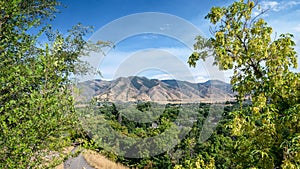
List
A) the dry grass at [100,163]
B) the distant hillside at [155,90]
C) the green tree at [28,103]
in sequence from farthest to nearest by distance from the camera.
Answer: the distant hillside at [155,90], the dry grass at [100,163], the green tree at [28,103]

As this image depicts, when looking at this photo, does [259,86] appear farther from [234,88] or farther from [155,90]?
[155,90]

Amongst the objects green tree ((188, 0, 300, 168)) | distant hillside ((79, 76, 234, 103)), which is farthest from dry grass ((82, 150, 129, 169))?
green tree ((188, 0, 300, 168))

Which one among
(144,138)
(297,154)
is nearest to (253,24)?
(297,154)

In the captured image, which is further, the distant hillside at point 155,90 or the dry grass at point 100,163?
the distant hillside at point 155,90

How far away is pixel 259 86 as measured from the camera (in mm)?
3504

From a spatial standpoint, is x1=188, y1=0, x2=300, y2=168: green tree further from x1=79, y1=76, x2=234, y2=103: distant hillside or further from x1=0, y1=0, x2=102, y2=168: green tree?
x1=79, y1=76, x2=234, y2=103: distant hillside

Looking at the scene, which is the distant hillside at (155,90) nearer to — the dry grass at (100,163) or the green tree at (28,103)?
the dry grass at (100,163)

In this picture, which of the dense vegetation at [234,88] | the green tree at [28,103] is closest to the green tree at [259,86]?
the dense vegetation at [234,88]

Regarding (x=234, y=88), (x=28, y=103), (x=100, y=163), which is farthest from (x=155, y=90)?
(x=28, y=103)

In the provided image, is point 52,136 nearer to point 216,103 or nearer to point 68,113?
point 68,113

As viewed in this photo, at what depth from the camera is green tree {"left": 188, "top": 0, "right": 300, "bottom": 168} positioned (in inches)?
122

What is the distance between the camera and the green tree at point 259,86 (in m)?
3.09

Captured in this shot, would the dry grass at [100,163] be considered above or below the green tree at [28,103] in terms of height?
below

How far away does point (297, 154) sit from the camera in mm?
2697
